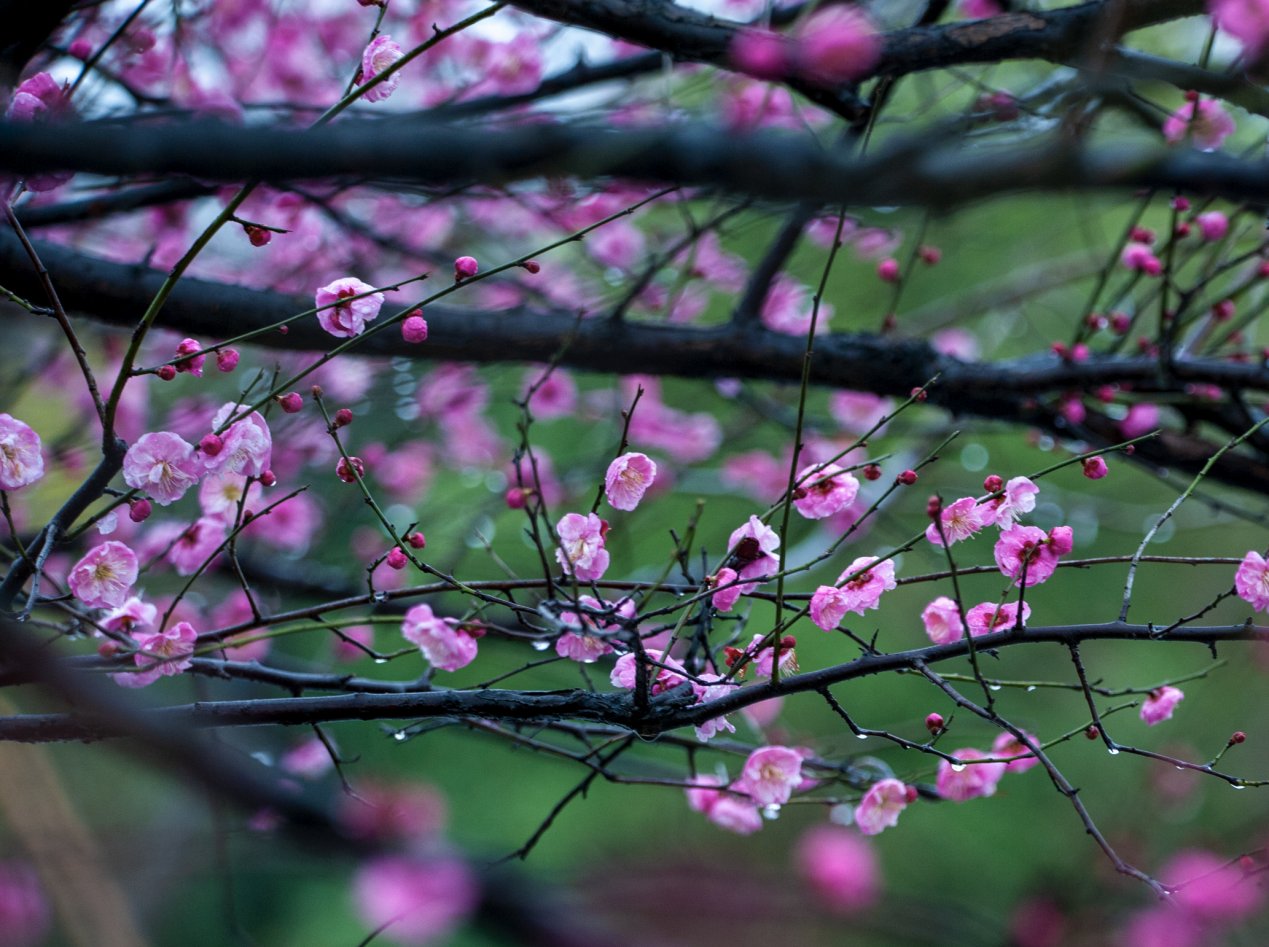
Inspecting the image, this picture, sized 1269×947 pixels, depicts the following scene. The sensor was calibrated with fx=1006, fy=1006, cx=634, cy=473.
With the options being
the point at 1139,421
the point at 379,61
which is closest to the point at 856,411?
the point at 1139,421

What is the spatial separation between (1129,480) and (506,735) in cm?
437

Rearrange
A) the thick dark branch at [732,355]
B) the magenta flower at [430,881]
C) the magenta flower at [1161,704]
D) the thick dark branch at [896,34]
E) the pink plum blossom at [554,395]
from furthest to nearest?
the pink plum blossom at [554,395] → the thick dark branch at [732,355] → the thick dark branch at [896,34] → the magenta flower at [1161,704] → the magenta flower at [430,881]

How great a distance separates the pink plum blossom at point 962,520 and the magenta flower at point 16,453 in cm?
113

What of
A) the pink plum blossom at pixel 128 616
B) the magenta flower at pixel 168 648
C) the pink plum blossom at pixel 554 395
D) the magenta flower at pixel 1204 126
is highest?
the magenta flower at pixel 1204 126

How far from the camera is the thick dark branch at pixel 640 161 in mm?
646

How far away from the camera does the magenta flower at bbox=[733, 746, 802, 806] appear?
1.33 meters

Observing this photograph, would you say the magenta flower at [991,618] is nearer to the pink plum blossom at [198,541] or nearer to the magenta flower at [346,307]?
the magenta flower at [346,307]

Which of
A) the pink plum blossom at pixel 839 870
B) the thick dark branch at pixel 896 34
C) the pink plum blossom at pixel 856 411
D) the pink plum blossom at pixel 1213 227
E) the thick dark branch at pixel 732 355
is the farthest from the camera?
the pink plum blossom at pixel 856 411

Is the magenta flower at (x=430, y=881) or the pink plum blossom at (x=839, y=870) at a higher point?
the magenta flower at (x=430, y=881)

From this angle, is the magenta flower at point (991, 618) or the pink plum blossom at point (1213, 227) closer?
the magenta flower at point (991, 618)

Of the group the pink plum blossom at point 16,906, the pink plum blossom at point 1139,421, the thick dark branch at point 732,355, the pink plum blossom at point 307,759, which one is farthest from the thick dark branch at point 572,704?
the pink plum blossom at point 1139,421

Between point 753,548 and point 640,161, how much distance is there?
67 cm

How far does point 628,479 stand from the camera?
136 centimetres

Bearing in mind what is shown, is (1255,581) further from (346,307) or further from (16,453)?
(16,453)
